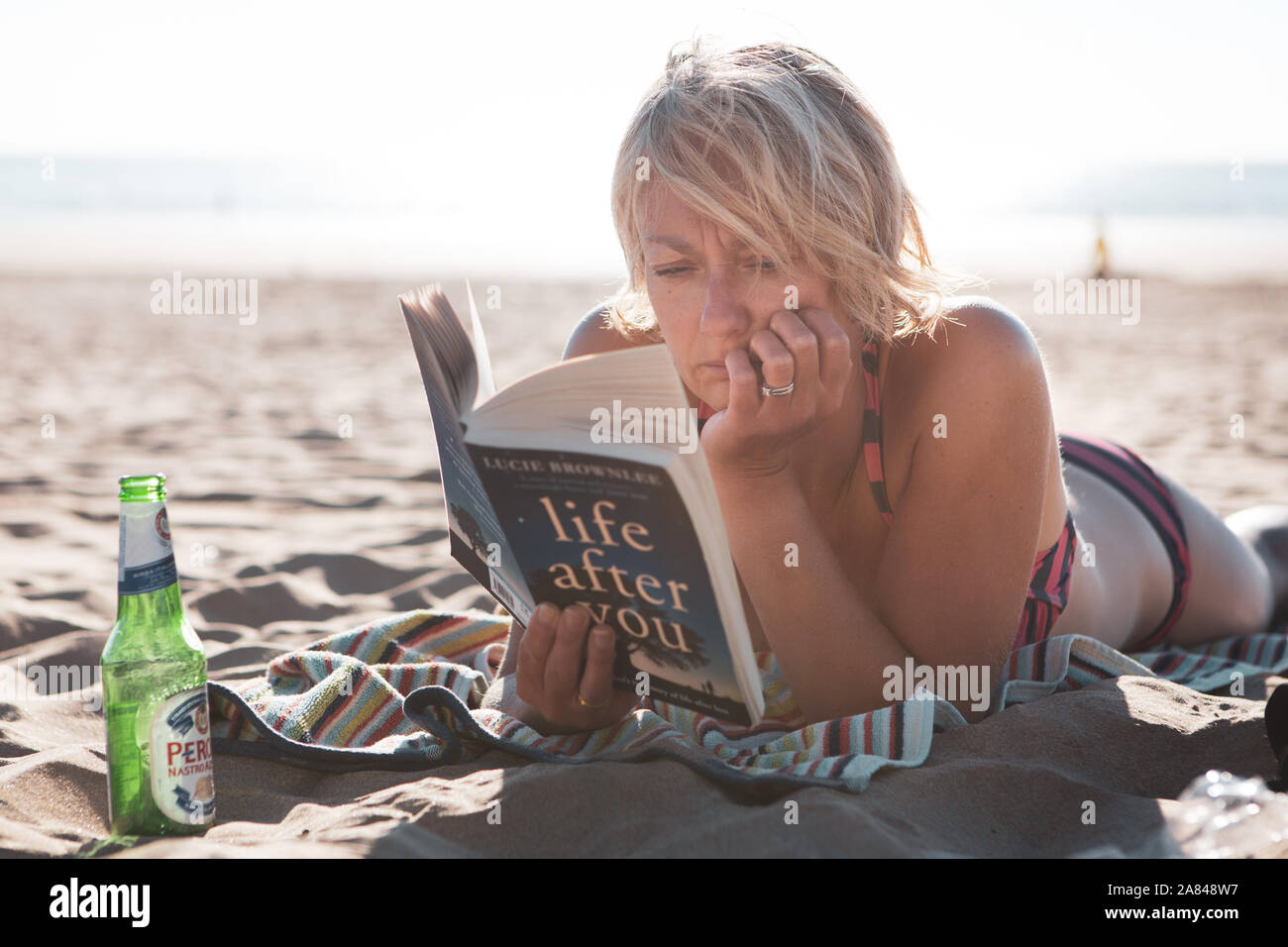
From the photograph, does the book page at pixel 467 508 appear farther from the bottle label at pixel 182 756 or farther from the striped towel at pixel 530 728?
the bottle label at pixel 182 756

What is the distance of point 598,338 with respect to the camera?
2.74m

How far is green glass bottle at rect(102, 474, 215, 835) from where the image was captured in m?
1.60

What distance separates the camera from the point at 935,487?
209 cm

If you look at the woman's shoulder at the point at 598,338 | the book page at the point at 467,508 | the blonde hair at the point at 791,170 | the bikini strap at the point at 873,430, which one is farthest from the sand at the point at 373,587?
the woman's shoulder at the point at 598,338

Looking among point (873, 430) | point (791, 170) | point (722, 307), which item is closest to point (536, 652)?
point (722, 307)

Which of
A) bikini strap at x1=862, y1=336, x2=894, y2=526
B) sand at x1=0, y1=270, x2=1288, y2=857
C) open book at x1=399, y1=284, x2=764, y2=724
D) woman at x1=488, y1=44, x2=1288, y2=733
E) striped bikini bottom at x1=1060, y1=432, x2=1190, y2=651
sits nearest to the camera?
open book at x1=399, y1=284, x2=764, y2=724

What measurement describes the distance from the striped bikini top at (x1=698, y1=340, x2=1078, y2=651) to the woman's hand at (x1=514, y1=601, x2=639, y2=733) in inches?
25.3

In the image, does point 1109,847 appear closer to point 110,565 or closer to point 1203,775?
point 1203,775

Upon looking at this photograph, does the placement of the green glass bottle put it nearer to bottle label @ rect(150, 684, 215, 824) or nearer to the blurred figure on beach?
bottle label @ rect(150, 684, 215, 824)

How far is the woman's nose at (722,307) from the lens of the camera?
1894 mm

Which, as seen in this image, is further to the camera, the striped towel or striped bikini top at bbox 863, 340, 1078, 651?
striped bikini top at bbox 863, 340, 1078, 651

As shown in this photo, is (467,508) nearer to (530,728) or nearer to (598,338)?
(530,728)

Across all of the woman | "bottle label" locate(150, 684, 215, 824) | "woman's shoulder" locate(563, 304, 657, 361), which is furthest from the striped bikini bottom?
"bottle label" locate(150, 684, 215, 824)
